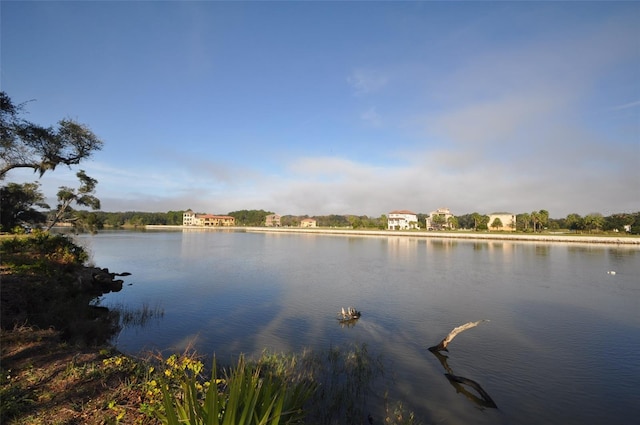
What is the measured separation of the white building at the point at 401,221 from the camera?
133500 mm

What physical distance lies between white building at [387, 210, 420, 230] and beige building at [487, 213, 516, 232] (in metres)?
27.3

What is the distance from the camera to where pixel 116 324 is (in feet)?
42.5

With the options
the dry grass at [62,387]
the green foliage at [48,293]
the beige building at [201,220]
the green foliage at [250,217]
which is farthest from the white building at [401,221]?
the dry grass at [62,387]

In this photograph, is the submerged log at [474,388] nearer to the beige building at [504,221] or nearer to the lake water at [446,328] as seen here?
the lake water at [446,328]

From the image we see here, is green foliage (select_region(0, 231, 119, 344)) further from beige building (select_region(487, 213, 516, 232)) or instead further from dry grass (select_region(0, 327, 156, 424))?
beige building (select_region(487, 213, 516, 232))

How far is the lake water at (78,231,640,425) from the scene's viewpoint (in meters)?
8.33

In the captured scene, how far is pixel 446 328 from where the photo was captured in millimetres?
13734

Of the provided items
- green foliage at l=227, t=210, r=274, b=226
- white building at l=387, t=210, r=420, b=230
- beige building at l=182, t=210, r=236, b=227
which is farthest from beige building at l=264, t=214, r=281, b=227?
white building at l=387, t=210, r=420, b=230

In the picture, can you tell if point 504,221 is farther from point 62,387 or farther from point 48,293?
point 62,387

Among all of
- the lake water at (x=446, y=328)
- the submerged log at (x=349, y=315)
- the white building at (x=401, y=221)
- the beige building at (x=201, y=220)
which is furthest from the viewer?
the beige building at (x=201, y=220)

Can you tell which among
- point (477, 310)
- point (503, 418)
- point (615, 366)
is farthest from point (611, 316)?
point (503, 418)

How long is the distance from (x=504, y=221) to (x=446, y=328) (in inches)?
5175

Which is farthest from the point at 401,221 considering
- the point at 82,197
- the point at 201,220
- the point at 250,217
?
the point at 82,197

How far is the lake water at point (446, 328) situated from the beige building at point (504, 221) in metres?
101
